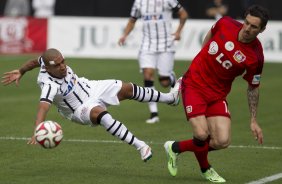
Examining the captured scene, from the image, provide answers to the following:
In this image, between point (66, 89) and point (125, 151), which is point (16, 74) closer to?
point (66, 89)

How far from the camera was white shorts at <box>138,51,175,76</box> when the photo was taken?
17.5 meters

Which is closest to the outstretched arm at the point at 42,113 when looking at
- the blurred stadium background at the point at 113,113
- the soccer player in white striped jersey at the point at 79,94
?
the soccer player in white striped jersey at the point at 79,94

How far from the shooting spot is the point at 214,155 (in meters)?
13.1

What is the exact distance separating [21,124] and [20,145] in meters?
2.66

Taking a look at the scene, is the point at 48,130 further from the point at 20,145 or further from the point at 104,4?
the point at 104,4

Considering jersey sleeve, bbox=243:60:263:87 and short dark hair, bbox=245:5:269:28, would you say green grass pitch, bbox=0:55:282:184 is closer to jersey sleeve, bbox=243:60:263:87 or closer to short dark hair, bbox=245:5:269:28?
jersey sleeve, bbox=243:60:263:87

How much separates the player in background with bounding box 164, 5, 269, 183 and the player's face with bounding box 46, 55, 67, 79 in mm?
1571

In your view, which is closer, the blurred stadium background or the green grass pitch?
the green grass pitch

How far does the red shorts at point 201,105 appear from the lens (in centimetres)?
1087

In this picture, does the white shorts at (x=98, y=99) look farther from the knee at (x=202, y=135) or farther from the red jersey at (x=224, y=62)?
the knee at (x=202, y=135)

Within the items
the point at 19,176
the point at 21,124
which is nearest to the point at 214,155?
the point at 19,176

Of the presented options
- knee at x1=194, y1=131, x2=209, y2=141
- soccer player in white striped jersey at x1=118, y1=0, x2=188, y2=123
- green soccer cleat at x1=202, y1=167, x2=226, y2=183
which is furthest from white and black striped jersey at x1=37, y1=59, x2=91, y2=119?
soccer player in white striped jersey at x1=118, y1=0, x2=188, y2=123

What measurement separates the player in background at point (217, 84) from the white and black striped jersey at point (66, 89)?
1.52m

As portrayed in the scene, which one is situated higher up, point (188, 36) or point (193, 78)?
point (193, 78)
